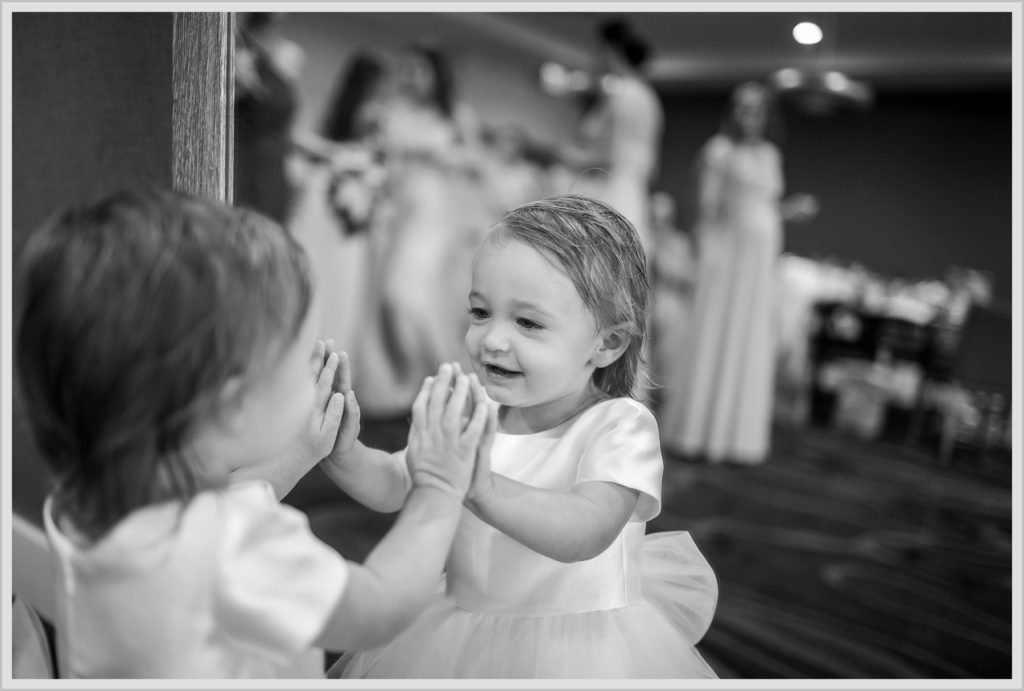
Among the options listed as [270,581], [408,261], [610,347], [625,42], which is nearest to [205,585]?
[270,581]

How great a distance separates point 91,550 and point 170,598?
0.08m

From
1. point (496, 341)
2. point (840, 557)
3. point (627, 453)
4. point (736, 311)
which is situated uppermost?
point (496, 341)

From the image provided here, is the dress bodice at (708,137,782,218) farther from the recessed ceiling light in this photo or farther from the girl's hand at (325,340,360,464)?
the girl's hand at (325,340,360,464)

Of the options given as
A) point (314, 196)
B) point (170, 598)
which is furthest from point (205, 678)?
point (314, 196)

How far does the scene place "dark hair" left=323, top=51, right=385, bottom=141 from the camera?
5062 mm

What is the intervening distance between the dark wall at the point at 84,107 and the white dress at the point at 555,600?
1.95 feet

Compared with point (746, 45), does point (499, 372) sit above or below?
below

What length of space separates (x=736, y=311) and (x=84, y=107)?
11.8 feet

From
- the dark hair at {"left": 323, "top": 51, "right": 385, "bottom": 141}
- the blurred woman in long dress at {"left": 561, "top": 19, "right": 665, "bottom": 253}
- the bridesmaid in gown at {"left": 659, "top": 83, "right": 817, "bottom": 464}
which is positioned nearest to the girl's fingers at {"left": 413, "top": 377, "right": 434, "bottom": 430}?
the blurred woman in long dress at {"left": 561, "top": 19, "right": 665, "bottom": 253}

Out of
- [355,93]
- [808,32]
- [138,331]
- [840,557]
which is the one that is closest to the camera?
[138,331]

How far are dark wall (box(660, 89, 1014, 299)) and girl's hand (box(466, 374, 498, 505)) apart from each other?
731cm

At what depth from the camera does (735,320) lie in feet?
14.3

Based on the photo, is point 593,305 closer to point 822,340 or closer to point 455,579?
point 455,579

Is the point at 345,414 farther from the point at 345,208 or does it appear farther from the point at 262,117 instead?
the point at 345,208
